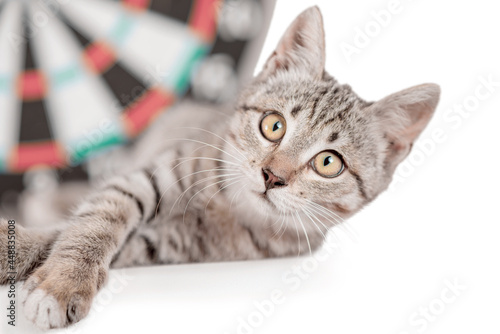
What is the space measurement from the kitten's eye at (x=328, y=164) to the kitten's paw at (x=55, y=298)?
1.91ft

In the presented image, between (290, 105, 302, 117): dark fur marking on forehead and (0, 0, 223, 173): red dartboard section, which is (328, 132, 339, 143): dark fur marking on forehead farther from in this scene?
(0, 0, 223, 173): red dartboard section

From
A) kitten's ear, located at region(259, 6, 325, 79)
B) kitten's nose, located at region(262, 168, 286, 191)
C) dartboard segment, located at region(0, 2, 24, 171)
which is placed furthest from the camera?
dartboard segment, located at region(0, 2, 24, 171)

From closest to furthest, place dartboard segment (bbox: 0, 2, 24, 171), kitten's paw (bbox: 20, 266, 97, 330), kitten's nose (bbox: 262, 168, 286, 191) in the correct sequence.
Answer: kitten's paw (bbox: 20, 266, 97, 330) < kitten's nose (bbox: 262, 168, 286, 191) < dartboard segment (bbox: 0, 2, 24, 171)

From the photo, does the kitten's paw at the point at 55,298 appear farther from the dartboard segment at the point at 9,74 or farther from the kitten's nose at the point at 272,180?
the dartboard segment at the point at 9,74

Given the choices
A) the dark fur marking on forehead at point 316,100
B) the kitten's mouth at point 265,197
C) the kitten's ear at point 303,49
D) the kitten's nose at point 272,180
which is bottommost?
the kitten's mouth at point 265,197

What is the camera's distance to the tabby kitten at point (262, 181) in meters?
1.15

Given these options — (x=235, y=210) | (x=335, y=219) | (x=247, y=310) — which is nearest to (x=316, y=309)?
(x=247, y=310)

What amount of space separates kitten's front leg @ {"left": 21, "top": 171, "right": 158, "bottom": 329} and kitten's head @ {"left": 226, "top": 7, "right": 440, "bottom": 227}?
0.28 meters

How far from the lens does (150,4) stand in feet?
5.37

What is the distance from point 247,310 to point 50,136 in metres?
1.00

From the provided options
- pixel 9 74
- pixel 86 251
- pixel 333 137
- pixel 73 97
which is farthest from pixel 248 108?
pixel 9 74

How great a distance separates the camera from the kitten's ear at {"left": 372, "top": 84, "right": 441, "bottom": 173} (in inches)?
48.8

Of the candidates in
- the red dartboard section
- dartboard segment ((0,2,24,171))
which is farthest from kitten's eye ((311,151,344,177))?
Result: dartboard segment ((0,2,24,171))

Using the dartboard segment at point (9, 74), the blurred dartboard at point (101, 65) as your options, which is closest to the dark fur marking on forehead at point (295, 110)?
the blurred dartboard at point (101, 65)
